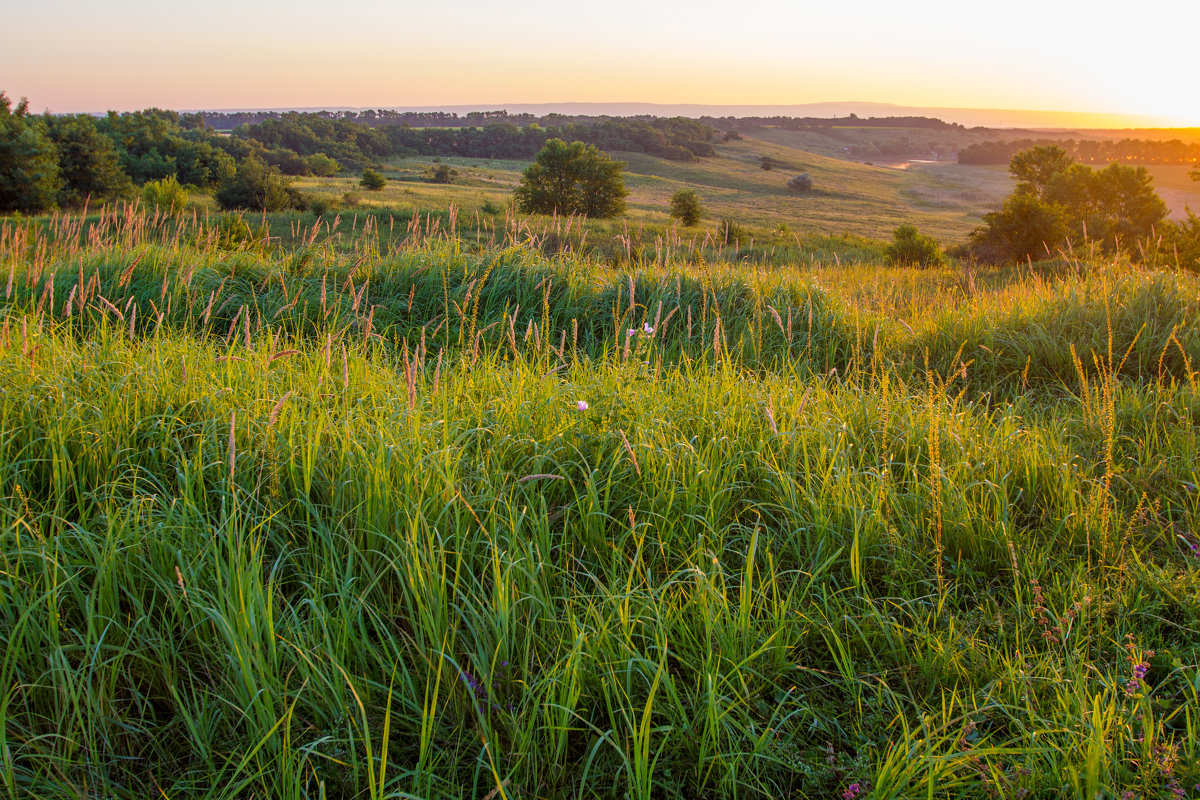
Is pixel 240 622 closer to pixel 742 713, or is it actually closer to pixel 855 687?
pixel 742 713

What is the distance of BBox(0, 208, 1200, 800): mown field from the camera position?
6.24ft

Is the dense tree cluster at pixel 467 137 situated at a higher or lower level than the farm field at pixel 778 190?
higher

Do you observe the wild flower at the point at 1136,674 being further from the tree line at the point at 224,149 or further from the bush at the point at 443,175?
the bush at the point at 443,175

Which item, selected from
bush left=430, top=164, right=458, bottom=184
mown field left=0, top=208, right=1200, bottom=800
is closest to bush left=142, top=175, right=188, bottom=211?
mown field left=0, top=208, right=1200, bottom=800

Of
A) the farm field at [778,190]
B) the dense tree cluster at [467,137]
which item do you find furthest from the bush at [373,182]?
the dense tree cluster at [467,137]

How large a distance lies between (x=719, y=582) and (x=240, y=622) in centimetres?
168

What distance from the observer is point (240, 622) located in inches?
78.7

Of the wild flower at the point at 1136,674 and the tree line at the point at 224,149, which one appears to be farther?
the tree line at the point at 224,149

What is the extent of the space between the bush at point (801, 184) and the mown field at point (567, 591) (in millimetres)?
74339

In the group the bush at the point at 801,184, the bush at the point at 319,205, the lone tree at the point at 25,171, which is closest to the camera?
the bush at the point at 319,205

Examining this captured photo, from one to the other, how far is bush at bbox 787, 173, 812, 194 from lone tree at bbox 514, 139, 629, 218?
131ft

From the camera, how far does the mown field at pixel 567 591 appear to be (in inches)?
74.9

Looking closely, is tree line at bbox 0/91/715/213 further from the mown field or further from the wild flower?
the wild flower

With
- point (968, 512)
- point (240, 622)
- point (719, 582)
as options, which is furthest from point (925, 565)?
point (240, 622)
